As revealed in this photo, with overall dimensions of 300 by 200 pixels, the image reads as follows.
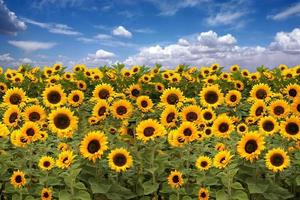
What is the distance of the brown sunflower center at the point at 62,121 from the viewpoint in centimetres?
714

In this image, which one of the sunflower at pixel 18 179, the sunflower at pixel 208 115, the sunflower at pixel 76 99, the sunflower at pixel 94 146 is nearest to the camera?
the sunflower at pixel 94 146

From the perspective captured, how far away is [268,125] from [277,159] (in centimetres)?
92

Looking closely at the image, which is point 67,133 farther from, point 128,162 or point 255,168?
point 255,168

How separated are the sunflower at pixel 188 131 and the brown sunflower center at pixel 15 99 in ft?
10.7

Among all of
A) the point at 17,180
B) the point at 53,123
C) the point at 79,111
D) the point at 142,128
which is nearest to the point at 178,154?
the point at 142,128

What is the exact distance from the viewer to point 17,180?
6703 mm

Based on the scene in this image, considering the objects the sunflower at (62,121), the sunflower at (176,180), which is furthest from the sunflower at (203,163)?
the sunflower at (62,121)

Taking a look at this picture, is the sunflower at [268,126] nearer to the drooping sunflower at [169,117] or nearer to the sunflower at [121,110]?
the drooping sunflower at [169,117]

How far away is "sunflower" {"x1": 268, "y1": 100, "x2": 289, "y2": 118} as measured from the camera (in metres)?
7.70

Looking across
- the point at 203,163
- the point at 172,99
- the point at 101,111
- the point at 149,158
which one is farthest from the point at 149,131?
the point at 172,99

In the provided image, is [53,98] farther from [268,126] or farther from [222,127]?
[268,126]

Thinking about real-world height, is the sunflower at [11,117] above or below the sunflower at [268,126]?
above

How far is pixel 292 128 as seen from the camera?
271 inches

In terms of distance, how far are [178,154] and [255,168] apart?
1451 mm
